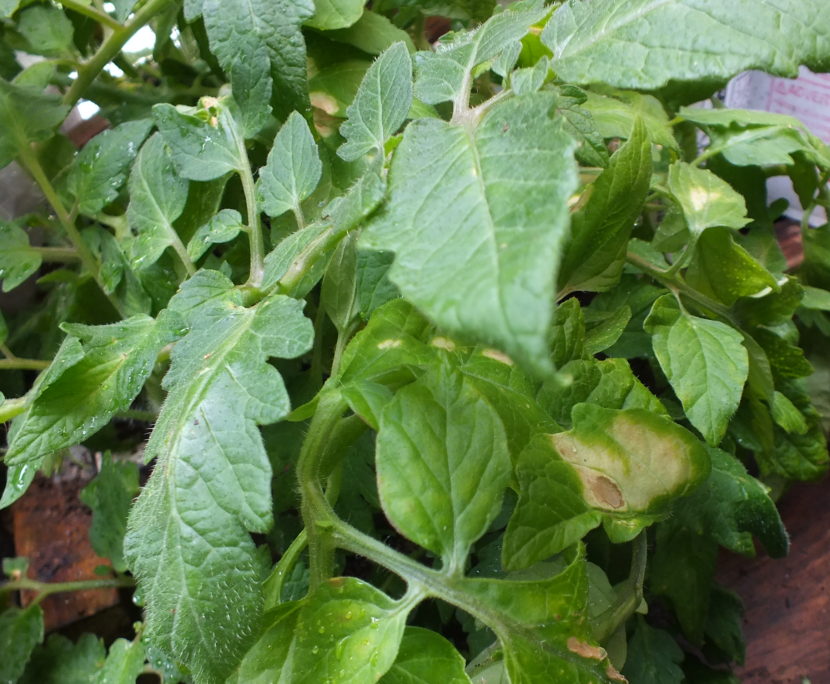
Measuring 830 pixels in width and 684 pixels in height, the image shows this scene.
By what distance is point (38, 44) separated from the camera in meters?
0.86

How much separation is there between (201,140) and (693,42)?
43 cm

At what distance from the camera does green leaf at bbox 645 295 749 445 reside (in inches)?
22.2

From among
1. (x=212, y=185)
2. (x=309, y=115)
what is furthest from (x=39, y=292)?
(x=309, y=115)

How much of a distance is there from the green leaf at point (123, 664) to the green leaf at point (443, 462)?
46 cm

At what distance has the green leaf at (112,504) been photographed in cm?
88

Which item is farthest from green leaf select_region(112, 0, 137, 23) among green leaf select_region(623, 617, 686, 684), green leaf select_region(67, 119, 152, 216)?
green leaf select_region(623, 617, 686, 684)

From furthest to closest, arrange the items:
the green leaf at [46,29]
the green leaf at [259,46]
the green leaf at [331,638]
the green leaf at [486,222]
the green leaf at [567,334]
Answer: the green leaf at [46,29] < the green leaf at [259,46] < the green leaf at [567,334] < the green leaf at [331,638] < the green leaf at [486,222]

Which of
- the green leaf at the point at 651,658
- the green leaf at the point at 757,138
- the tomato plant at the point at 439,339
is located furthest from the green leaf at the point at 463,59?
the green leaf at the point at 651,658

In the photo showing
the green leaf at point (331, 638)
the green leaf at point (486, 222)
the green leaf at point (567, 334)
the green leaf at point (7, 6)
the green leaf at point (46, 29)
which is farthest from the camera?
the green leaf at point (46, 29)

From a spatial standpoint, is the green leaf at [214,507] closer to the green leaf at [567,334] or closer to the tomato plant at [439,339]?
the tomato plant at [439,339]

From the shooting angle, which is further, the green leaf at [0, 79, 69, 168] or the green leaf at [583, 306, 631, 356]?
the green leaf at [0, 79, 69, 168]

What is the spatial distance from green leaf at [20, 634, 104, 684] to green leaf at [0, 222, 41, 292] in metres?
0.45

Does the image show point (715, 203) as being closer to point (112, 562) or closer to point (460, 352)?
point (460, 352)

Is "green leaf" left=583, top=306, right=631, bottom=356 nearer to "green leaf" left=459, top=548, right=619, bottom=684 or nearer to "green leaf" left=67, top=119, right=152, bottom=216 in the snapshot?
"green leaf" left=459, top=548, right=619, bottom=684
